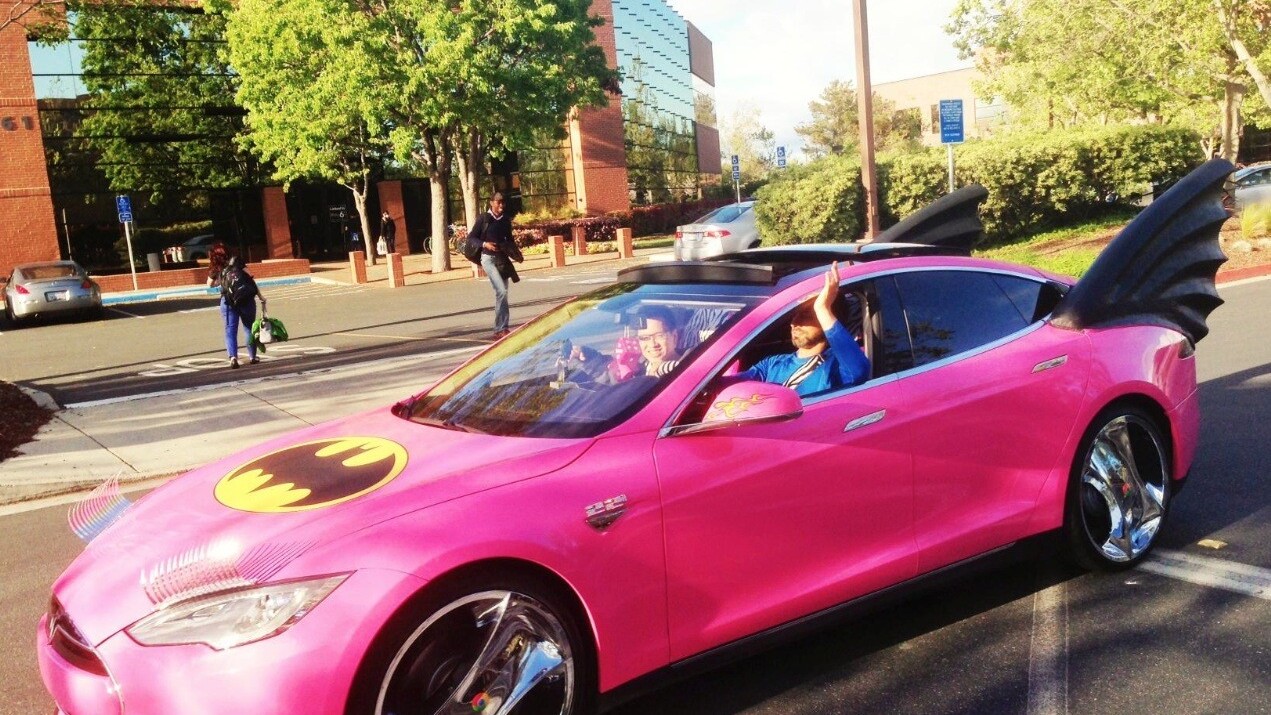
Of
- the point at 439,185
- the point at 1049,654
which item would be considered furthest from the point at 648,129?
the point at 1049,654

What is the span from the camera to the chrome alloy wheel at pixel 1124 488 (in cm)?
461

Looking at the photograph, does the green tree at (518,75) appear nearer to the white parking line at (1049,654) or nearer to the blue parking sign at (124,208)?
the blue parking sign at (124,208)

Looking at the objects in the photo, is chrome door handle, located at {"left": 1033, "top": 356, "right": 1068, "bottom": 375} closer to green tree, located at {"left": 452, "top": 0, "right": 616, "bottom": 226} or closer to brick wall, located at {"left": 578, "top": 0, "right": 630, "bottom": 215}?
green tree, located at {"left": 452, "top": 0, "right": 616, "bottom": 226}

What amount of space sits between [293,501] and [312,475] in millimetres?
257

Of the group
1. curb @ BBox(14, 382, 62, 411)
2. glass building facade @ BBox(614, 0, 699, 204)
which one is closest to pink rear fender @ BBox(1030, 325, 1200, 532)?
curb @ BBox(14, 382, 62, 411)

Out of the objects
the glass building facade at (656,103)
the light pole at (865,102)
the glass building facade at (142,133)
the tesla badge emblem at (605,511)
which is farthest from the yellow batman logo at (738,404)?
the glass building facade at (656,103)

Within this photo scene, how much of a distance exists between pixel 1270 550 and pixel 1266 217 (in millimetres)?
17354

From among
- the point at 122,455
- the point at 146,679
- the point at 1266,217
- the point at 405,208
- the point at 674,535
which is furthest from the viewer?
the point at 405,208

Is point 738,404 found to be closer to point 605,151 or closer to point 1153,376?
point 1153,376

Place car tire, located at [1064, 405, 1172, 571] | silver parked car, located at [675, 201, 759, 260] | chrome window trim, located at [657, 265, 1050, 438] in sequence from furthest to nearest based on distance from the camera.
A: silver parked car, located at [675, 201, 759, 260] → car tire, located at [1064, 405, 1172, 571] → chrome window trim, located at [657, 265, 1050, 438]

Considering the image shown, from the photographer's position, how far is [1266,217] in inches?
768

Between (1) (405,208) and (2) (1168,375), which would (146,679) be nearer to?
(2) (1168,375)

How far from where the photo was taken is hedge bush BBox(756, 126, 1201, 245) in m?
20.0

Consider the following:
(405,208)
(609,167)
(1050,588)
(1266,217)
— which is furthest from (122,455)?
(609,167)
